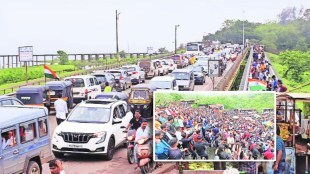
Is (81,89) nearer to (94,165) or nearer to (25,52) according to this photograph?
(25,52)

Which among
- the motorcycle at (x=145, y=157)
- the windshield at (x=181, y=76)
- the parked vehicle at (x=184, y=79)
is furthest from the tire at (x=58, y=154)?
the windshield at (x=181, y=76)

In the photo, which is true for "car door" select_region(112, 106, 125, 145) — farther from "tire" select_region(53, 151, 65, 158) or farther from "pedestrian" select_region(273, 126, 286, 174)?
"pedestrian" select_region(273, 126, 286, 174)

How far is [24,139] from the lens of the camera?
40.3 ft

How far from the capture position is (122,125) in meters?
16.9

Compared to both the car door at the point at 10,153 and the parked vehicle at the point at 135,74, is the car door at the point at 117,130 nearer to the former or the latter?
the car door at the point at 10,153

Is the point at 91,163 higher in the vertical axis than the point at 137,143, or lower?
lower

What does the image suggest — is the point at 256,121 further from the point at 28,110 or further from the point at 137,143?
the point at 28,110

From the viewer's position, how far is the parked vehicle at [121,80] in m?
36.0

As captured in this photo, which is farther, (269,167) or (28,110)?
(28,110)

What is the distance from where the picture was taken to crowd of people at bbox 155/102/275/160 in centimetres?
1117

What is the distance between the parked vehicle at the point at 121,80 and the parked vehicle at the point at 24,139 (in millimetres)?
21667

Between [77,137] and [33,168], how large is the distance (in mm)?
2717

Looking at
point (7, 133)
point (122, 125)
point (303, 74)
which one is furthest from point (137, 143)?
point (303, 74)

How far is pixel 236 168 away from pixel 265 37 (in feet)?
494
